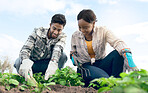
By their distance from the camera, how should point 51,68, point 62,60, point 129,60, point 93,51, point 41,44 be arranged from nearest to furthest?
point 129,60, point 51,68, point 93,51, point 41,44, point 62,60

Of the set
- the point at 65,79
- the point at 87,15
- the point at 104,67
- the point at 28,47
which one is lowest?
the point at 65,79

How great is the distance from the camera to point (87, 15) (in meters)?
3.05

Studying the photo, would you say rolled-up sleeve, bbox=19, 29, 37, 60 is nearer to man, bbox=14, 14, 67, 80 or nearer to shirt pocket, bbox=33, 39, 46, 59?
man, bbox=14, 14, 67, 80

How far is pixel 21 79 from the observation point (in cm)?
338

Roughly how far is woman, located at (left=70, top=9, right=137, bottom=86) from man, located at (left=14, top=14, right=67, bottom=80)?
0.32 m

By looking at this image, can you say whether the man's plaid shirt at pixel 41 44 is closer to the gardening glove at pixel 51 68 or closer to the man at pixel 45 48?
the man at pixel 45 48

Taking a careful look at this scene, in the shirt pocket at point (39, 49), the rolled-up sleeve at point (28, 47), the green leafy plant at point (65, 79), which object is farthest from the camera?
the shirt pocket at point (39, 49)

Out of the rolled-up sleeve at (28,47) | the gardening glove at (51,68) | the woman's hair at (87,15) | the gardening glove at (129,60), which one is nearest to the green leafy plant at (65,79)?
the gardening glove at (51,68)

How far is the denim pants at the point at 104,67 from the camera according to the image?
3.16 m

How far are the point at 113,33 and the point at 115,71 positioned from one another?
0.71 metres

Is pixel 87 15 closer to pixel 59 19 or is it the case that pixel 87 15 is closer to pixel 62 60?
pixel 59 19

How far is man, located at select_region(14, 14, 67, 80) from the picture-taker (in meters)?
3.22

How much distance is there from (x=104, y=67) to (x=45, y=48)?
4.50 ft

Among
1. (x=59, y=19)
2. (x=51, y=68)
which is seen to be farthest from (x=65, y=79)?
(x=59, y=19)
